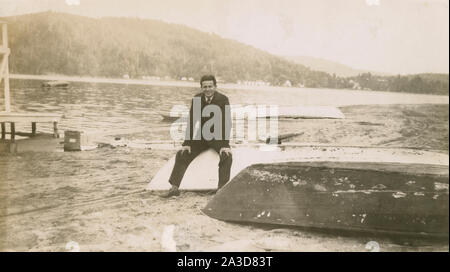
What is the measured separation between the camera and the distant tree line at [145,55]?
3510mm

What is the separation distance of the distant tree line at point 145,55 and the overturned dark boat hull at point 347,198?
0.97 meters

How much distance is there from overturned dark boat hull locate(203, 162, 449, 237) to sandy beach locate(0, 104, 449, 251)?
0.34 feet

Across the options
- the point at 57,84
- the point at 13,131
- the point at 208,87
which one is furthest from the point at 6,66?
the point at 208,87

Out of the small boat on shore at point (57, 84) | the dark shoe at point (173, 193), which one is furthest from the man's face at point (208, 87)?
the small boat on shore at point (57, 84)

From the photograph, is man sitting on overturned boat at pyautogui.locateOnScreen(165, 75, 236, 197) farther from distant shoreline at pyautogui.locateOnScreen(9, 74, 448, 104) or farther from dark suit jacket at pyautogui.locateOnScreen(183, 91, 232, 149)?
distant shoreline at pyautogui.locateOnScreen(9, 74, 448, 104)

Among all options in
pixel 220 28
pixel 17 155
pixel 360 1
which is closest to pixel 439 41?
pixel 360 1

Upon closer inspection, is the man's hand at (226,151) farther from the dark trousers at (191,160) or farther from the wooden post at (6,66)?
the wooden post at (6,66)

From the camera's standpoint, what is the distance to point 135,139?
378cm

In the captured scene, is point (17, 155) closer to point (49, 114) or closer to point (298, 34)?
point (49, 114)

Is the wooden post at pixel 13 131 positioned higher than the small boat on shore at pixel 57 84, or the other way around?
the small boat on shore at pixel 57 84

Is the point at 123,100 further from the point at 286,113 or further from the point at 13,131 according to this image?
the point at 286,113

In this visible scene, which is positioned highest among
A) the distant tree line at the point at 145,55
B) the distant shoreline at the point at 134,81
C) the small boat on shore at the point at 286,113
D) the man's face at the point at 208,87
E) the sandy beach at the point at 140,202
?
the distant tree line at the point at 145,55

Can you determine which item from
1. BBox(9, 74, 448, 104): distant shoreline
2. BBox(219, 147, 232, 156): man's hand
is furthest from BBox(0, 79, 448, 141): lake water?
BBox(219, 147, 232, 156): man's hand

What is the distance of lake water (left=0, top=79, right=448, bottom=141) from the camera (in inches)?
139
